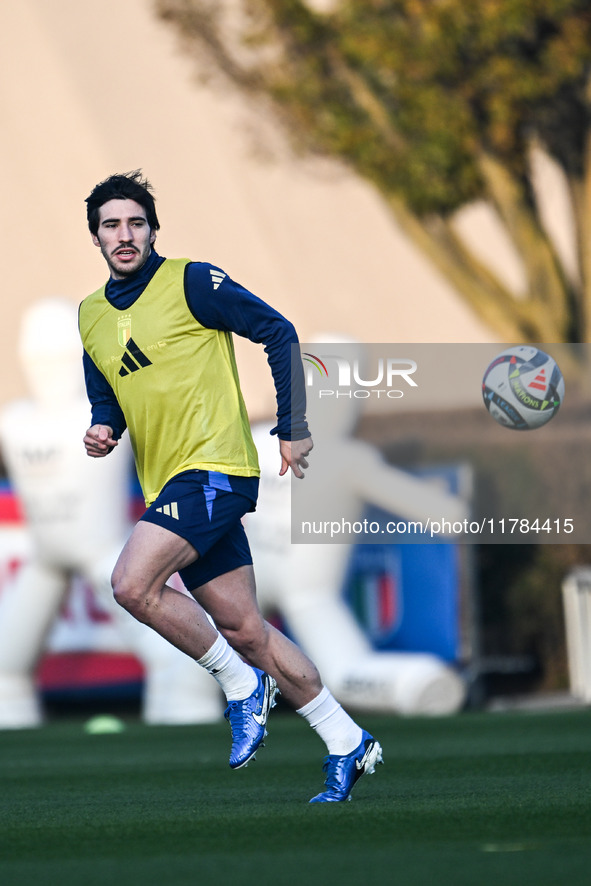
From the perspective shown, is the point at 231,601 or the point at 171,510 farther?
the point at 231,601

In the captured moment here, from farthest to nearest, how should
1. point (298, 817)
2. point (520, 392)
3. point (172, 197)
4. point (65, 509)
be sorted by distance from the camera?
point (172, 197) → point (65, 509) → point (520, 392) → point (298, 817)

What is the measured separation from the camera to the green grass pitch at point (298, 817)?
3447 mm

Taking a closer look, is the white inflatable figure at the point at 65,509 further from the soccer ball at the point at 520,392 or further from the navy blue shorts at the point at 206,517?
the navy blue shorts at the point at 206,517

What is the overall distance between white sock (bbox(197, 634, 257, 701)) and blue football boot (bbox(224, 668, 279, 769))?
22 mm

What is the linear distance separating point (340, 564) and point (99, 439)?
595 cm

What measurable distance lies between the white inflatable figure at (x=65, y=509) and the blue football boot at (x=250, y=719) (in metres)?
5.77

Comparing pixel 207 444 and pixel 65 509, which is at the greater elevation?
pixel 207 444

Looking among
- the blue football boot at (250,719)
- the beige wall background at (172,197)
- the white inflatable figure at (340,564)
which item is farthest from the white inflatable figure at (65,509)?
the beige wall background at (172,197)

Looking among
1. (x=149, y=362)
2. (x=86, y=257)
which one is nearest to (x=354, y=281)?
(x=86, y=257)

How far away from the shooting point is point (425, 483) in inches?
426

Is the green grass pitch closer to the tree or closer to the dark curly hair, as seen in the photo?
the dark curly hair

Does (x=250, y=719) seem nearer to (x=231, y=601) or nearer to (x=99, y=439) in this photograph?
(x=231, y=601)

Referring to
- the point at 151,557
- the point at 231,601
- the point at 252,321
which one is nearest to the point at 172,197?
the point at 252,321

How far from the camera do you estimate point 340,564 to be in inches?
429
